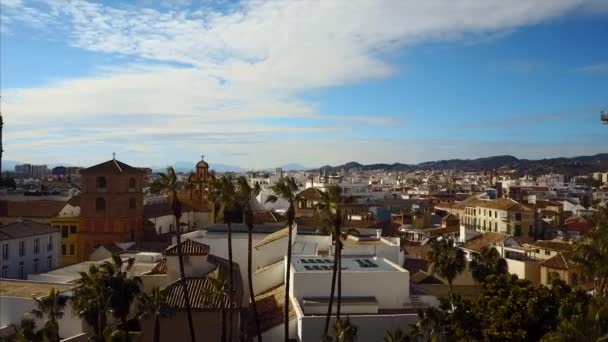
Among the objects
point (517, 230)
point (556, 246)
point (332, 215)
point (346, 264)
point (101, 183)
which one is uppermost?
point (101, 183)

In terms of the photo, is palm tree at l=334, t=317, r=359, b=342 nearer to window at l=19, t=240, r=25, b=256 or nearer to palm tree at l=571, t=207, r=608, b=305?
palm tree at l=571, t=207, r=608, b=305

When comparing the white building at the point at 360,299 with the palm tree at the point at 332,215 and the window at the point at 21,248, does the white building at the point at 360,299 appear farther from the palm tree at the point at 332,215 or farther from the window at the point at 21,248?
the window at the point at 21,248

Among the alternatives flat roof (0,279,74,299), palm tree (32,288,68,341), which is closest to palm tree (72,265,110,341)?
palm tree (32,288,68,341)

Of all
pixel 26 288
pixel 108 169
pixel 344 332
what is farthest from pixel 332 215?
pixel 108 169

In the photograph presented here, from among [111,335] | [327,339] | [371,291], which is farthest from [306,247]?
[111,335]

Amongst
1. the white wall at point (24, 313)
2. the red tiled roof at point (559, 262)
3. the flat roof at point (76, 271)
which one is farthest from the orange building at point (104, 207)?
the red tiled roof at point (559, 262)

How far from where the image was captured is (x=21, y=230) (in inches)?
1587

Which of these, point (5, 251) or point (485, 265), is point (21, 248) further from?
point (485, 265)

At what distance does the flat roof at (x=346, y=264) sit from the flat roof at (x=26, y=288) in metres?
11.1

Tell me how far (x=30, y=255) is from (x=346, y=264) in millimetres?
23410

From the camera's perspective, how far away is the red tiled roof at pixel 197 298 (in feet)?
83.0

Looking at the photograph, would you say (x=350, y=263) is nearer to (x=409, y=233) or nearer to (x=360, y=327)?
(x=360, y=327)

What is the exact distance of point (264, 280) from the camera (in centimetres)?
3256

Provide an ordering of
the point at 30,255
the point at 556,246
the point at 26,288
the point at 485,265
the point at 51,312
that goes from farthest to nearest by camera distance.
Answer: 1. the point at 556,246
2. the point at 30,255
3. the point at 485,265
4. the point at 26,288
5. the point at 51,312
